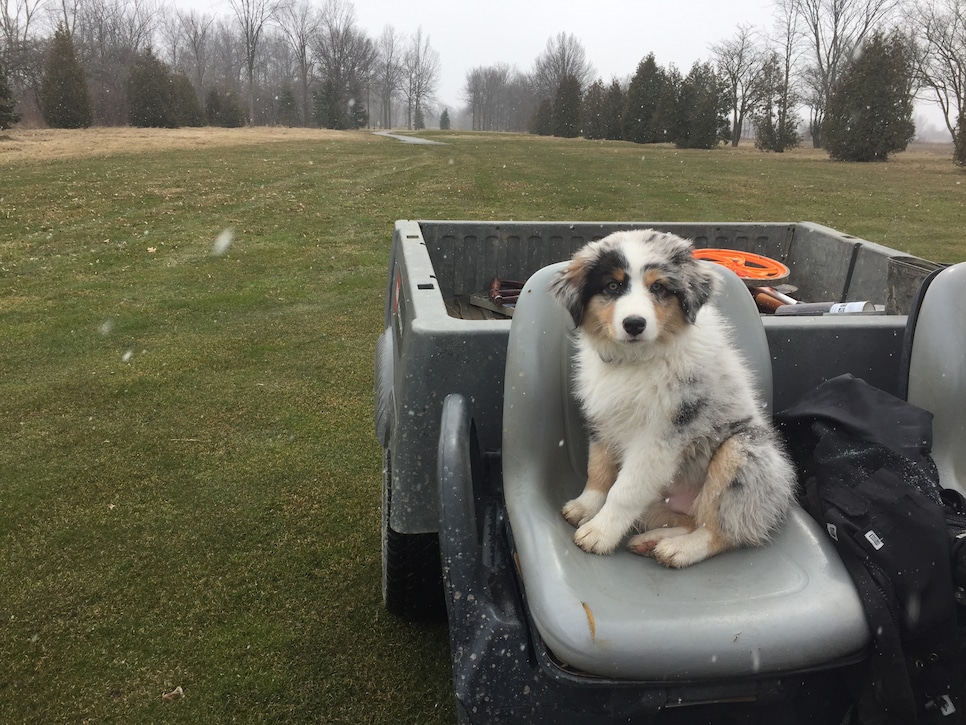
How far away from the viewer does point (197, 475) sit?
14.9 feet

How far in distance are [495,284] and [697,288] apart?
261 cm

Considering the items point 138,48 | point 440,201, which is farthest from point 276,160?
point 138,48

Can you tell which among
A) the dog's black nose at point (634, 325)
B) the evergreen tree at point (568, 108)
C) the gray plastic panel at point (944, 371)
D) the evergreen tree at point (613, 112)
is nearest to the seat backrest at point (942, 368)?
the gray plastic panel at point (944, 371)

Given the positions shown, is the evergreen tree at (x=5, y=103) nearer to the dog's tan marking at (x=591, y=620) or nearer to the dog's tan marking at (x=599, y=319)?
the dog's tan marking at (x=599, y=319)

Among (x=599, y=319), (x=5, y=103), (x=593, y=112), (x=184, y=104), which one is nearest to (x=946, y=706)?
(x=599, y=319)

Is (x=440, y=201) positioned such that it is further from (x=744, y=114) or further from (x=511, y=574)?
(x=744, y=114)

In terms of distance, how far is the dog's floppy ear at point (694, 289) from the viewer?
238 cm

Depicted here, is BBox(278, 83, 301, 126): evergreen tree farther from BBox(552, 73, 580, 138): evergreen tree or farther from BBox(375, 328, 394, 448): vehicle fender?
BBox(375, 328, 394, 448): vehicle fender

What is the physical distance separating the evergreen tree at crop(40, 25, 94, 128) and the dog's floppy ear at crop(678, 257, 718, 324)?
166 ft

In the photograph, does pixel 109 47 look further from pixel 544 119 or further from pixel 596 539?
pixel 596 539

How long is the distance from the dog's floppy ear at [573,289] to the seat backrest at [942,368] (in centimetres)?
130

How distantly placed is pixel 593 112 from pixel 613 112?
3.22 m

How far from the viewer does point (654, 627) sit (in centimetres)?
185

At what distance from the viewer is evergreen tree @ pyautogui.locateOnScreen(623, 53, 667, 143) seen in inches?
1724
